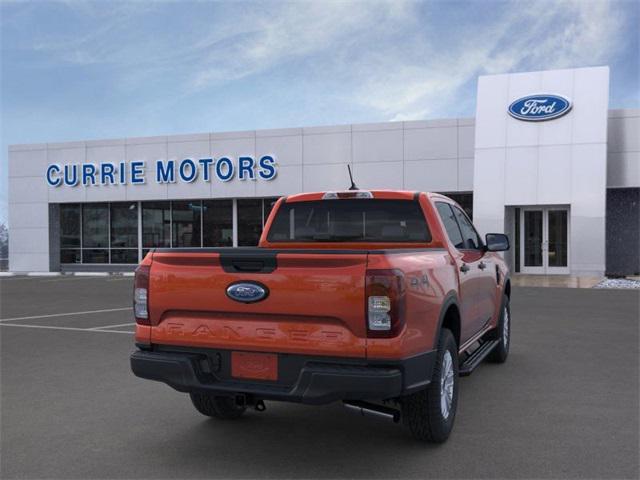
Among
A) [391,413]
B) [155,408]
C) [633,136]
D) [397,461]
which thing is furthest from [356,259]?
[633,136]

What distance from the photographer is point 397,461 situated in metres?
4.23

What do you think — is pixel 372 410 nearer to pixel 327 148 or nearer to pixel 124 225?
pixel 327 148

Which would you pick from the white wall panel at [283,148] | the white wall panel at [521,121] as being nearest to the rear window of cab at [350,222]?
the white wall panel at [521,121]

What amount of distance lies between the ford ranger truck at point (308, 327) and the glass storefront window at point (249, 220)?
22.2 m

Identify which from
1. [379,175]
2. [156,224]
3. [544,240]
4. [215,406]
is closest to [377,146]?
[379,175]

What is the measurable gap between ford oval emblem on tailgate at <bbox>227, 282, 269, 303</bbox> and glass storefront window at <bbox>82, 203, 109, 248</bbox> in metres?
27.0

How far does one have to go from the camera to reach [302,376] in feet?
12.5

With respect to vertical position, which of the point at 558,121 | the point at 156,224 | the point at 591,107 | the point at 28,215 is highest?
the point at 591,107

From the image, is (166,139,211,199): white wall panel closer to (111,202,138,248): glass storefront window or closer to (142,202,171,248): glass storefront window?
(142,202,171,248): glass storefront window

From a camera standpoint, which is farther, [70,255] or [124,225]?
[70,255]

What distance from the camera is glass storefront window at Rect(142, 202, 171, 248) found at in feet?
92.9

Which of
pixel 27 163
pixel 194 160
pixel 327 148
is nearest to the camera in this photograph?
pixel 327 148

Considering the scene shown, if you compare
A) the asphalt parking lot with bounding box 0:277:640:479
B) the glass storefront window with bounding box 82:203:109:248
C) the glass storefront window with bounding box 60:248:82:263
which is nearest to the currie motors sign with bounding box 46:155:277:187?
the glass storefront window with bounding box 82:203:109:248

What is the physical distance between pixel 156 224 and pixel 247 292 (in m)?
25.5
